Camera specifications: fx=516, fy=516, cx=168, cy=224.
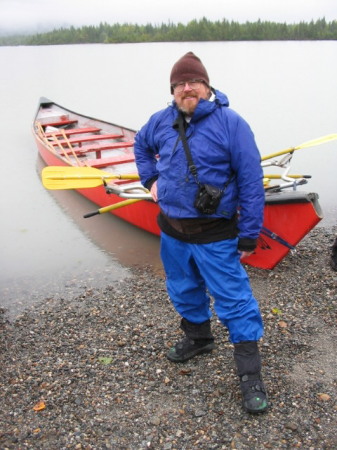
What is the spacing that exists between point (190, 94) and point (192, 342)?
1.82 metres

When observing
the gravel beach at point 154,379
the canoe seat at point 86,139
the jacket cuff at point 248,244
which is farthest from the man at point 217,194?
the canoe seat at point 86,139

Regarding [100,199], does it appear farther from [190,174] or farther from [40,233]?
[190,174]

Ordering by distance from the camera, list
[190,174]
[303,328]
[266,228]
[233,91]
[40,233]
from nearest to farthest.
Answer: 1. [190,174]
2. [303,328]
3. [266,228]
4. [40,233]
5. [233,91]

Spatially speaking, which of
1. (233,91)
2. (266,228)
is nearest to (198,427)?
(266,228)

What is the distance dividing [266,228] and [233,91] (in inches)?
662

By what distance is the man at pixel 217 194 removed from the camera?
2936 millimetres

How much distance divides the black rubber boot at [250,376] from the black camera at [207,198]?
2.98 ft

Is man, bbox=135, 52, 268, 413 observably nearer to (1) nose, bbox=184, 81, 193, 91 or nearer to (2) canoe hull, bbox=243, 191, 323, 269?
(1) nose, bbox=184, 81, 193, 91

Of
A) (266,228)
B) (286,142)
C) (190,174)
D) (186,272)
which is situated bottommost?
(286,142)

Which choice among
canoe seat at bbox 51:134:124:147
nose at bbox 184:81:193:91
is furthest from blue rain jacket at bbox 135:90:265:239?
canoe seat at bbox 51:134:124:147

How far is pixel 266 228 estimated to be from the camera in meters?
5.16

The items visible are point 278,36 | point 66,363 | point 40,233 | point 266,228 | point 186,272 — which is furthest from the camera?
point 278,36

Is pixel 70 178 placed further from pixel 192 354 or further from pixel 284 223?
pixel 192 354

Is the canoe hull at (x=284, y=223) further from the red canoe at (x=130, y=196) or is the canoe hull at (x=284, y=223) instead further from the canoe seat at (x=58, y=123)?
the canoe seat at (x=58, y=123)
